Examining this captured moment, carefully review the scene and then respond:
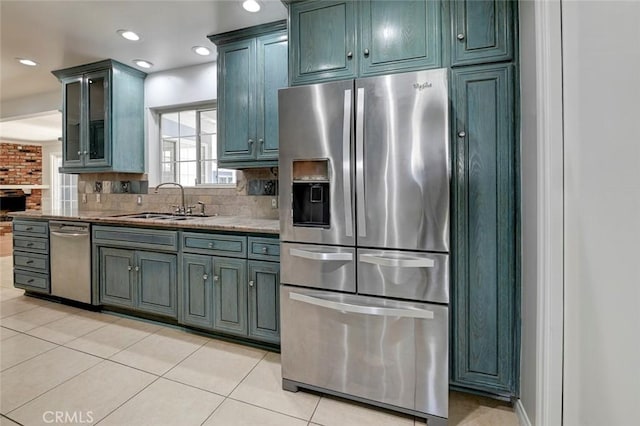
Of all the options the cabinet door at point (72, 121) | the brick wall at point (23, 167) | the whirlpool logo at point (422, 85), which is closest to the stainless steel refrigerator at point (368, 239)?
the whirlpool logo at point (422, 85)

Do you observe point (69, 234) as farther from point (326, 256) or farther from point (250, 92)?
point (326, 256)

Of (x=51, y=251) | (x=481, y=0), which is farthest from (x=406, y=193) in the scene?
(x=51, y=251)

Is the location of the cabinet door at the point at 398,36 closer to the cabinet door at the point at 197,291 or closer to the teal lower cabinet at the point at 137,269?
the cabinet door at the point at 197,291

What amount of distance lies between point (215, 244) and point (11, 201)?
870cm

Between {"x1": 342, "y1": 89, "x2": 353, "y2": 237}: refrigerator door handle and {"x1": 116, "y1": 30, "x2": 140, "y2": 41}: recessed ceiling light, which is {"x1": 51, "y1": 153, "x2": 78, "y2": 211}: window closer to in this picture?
{"x1": 116, "y1": 30, "x2": 140, "y2": 41}: recessed ceiling light

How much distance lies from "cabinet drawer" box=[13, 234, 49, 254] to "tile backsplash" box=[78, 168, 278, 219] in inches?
27.7

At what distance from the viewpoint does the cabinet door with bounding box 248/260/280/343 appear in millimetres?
2186

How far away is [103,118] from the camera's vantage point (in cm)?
340

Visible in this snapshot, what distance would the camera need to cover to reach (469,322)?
172cm

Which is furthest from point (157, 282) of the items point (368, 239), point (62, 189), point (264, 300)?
point (62, 189)

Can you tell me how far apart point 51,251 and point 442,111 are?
386 centimetres

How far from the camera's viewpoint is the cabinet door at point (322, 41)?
6.30ft
